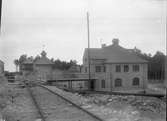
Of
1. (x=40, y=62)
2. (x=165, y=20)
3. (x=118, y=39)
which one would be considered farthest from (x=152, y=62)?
(x=165, y=20)

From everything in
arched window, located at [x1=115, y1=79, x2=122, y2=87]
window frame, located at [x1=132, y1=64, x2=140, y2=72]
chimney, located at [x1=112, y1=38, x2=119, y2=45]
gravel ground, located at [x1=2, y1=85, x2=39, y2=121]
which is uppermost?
chimney, located at [x1=112, y1=38, x2=119, y2=45]

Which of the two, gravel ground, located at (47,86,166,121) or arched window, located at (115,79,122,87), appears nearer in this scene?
gravel ground, located at (47,86,166,121)

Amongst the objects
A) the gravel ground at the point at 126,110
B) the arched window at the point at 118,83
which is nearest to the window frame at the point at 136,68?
the arched window at the point at 118,83

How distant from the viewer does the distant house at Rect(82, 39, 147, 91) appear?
125 ft

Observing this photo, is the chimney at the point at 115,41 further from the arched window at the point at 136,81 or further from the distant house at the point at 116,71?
the arched window at the point at 136,81

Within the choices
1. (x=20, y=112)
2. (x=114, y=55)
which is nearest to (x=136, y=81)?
(x=114, y=55)

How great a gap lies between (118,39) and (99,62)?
7.64m

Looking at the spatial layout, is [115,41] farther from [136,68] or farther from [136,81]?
[136,81]

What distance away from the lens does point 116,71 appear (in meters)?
38.6

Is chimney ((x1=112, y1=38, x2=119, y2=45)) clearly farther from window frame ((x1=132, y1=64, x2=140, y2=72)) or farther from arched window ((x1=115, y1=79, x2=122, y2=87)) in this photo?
arched window ((x1=115, y1=79, x2=122, y2=87))

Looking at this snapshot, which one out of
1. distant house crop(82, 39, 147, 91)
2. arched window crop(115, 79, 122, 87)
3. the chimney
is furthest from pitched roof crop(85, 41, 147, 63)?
arched window crop(115, 79, 122, 87)

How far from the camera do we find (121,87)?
38.1 m

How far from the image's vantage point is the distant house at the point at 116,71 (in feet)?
125

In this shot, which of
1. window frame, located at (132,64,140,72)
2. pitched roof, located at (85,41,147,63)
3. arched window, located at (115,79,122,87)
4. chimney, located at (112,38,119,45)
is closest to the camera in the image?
arched window, located at (115,79,122,87)
